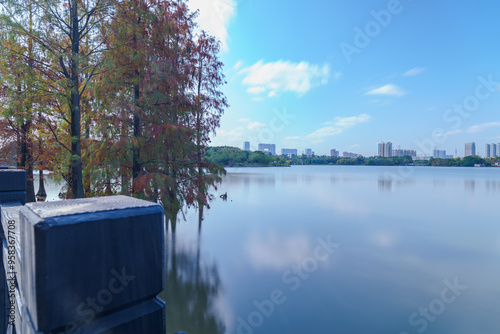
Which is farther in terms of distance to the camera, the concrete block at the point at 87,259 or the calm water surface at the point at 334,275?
the calm water surface at the point at 334,275

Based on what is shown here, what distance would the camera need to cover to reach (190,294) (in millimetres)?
9695

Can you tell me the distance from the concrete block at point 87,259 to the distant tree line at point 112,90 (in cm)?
668

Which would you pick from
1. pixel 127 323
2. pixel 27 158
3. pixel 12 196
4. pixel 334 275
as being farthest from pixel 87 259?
pixel 27 158

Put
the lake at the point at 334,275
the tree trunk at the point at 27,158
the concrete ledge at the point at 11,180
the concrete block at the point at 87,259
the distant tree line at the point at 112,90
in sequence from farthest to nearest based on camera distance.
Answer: the tree trunk at the point at 27,158, the lake at the point at 334,275, the distant tree line at the point at 112,90, the concrete ledge at the point at 11,180, the concrete block at the point at 87,259

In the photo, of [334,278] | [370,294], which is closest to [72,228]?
[370,294]

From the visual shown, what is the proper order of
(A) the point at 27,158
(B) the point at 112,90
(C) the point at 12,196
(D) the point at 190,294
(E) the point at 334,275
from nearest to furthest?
(C) the point at 12,196
(B) the point at 112,90
(D) the point at 190,294
(E) the point at 334,275
(A) the point at 27,158

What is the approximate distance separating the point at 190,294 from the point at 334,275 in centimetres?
622

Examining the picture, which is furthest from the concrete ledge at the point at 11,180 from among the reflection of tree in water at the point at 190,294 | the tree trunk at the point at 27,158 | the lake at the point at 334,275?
the tree trunk at the point at 27,158

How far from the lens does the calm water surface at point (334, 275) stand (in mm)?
8281

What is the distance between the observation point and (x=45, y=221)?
47 centimetres

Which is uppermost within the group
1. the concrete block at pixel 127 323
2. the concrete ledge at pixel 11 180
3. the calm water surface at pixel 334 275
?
the concrete ledge at pixel 11 180

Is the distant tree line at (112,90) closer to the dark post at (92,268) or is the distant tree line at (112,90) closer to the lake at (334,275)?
the lake at (334,275)

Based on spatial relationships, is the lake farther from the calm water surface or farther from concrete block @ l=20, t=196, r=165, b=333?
concrete block @ l=20, t=196, r=165, b=333

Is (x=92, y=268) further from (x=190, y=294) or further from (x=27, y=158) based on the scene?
(x=27, y=158)
